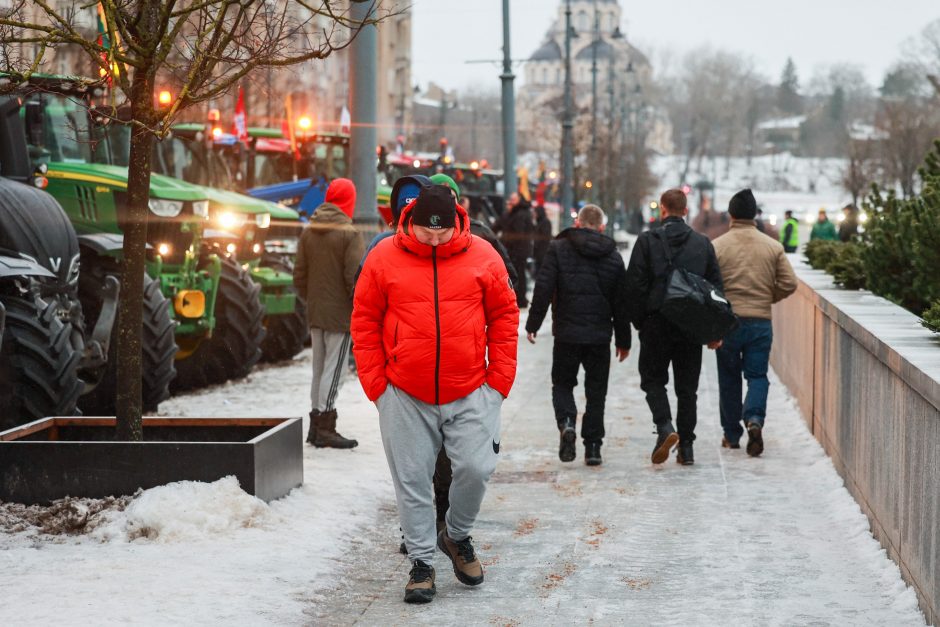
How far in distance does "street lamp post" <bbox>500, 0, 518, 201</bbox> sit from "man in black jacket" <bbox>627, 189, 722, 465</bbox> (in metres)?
23.4

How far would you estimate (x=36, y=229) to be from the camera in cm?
1097

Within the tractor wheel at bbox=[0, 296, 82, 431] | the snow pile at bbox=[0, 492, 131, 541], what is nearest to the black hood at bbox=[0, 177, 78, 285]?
the tractor wheel at bbox=[0, 296, 82, 431]

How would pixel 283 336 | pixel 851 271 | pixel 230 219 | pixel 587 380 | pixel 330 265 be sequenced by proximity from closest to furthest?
pixel 587 380 < pixel 330 265 < pixel 851 271 < pixel 230 219 < pixel 283 336

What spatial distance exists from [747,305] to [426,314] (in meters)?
5.29

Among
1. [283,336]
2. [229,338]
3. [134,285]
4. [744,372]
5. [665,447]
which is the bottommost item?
[283,336]

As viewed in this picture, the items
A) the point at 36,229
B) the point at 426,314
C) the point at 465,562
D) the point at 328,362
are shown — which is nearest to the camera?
the point at 426,314

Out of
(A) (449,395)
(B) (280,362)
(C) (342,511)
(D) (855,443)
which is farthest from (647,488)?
(B) (280,362)

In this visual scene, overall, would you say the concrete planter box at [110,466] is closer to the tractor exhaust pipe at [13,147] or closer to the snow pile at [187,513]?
the snow pile at [187,513]

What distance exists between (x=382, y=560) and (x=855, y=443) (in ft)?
10.1

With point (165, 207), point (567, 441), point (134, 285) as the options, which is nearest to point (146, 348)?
point (165, 207)

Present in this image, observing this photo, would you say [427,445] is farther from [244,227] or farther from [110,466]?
[244,227]

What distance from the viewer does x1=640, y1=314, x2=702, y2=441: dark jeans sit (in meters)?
11.5

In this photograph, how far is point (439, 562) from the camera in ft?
27.5

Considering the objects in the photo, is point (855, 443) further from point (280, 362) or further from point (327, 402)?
point (280, 362)
